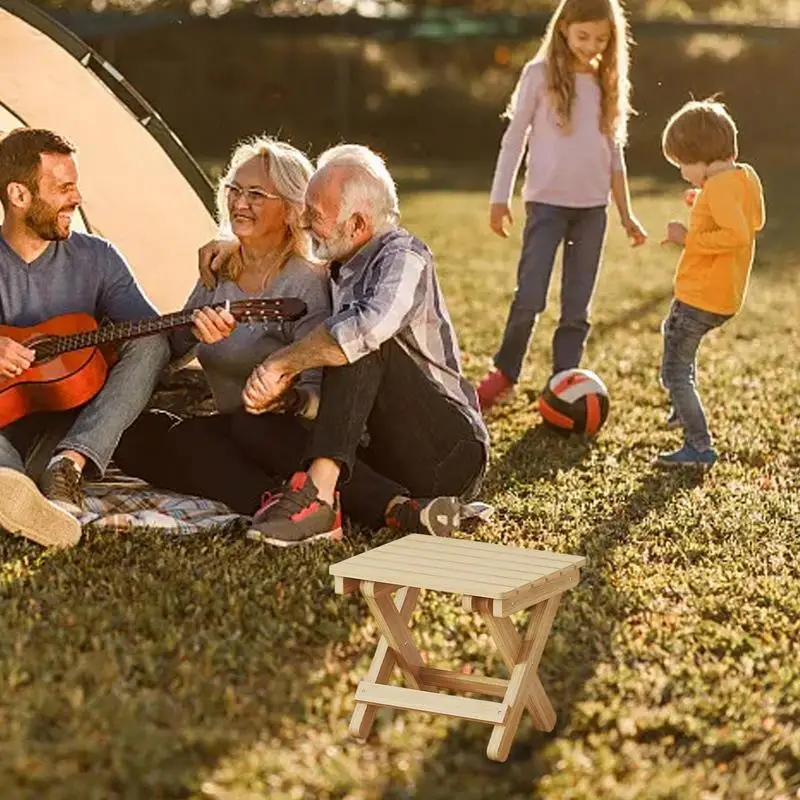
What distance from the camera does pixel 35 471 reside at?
516cm

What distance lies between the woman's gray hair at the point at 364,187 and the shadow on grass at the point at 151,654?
968 millimetres

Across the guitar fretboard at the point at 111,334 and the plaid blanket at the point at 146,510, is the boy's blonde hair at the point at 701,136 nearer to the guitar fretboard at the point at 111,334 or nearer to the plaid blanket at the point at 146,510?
the guitar fretboard at the point at 111,334

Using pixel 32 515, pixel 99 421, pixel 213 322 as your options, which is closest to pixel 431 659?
pixel 32 515

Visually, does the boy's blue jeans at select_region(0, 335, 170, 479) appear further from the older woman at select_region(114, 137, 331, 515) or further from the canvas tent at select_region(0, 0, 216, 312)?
the canvas tent at select_region(0, 0, 216, 312)

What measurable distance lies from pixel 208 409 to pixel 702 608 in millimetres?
2077

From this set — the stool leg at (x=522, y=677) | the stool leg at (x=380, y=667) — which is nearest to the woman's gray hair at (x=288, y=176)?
the stool leg at (x=380, y=667)

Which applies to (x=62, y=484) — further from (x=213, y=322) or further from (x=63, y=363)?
(x=213, y=322)

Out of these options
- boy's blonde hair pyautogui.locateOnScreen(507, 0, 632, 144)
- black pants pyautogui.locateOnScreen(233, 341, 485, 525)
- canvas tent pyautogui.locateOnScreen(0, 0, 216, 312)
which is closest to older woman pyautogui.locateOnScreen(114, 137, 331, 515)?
black pants pyautogui.locateOnScreen(233, 341, 485, 525)

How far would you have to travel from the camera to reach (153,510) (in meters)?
5.17

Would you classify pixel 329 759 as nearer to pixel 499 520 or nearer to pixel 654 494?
pixel 499 520

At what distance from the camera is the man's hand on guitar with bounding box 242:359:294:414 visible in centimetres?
479

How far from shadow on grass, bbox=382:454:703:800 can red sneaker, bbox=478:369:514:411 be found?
1.70 metres

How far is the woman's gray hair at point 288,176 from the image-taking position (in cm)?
518

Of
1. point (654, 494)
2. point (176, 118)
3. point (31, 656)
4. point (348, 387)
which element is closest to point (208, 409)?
point (348, 387)
